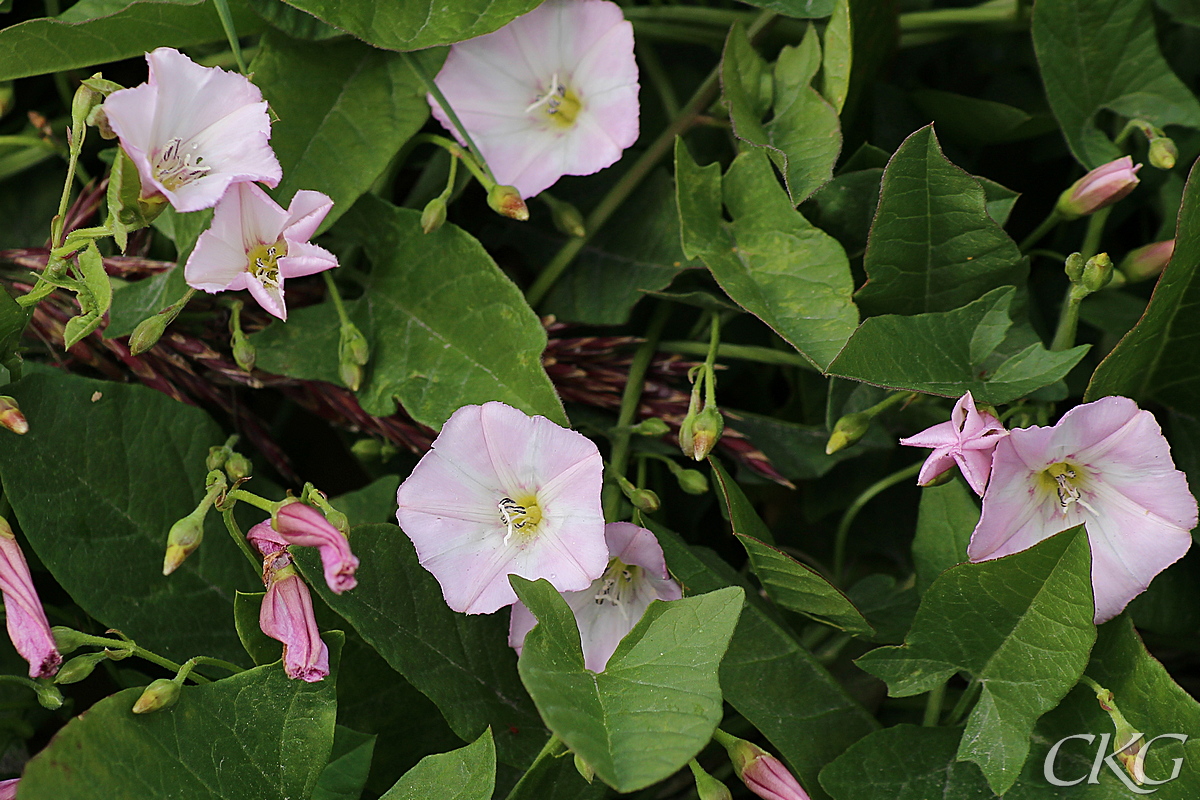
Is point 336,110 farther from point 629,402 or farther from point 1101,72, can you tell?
point 1101,72

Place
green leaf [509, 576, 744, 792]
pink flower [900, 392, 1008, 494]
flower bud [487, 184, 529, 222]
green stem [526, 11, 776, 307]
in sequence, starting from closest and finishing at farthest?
green leaf [509, 576, 744, 792]
pink flower [900, 392, 1008, 494]
flower bud [487, 184, 529, 222]
green stem [526, 11, 776, 307]

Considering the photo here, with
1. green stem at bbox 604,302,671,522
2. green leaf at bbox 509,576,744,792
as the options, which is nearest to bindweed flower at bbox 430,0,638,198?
green stem at bbox 604,302,671,522

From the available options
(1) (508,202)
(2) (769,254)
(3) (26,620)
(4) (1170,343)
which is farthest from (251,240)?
(4) (1170,343)

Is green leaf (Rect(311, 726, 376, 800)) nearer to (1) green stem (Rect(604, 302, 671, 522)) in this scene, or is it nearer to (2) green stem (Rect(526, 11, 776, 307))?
(1) green stem (Rect(604, 302, 671, 522))

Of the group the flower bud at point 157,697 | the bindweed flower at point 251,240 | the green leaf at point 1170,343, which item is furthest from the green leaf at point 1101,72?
the flower bud at point 157,697

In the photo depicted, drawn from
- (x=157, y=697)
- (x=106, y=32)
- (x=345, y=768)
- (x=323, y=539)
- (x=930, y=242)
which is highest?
(x=106, y=32)

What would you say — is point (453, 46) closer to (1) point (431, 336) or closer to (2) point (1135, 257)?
(1) point (431, 336)
